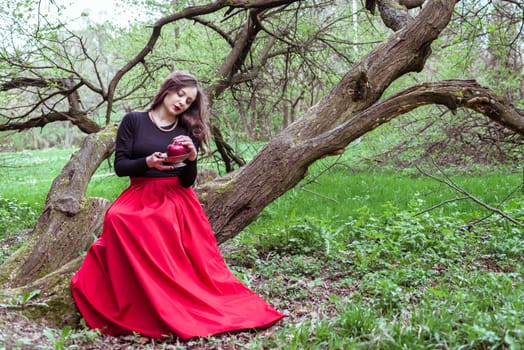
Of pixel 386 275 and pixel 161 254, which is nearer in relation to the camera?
pixel 161 254

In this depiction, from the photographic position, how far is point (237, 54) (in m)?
7.46

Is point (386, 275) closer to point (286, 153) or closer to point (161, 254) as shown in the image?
point (286, 153)

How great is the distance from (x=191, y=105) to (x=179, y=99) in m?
→ 0.16

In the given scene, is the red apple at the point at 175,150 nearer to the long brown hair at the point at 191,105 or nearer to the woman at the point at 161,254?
the woman at the point at 161,254

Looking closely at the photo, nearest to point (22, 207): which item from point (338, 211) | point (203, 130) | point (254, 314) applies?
point (338, 211)

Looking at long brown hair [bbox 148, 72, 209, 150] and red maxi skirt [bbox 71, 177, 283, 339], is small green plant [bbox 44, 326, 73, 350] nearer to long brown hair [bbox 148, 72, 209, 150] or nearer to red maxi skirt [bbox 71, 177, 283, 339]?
red maxi skirt [bbox 71, 177, 283, 339]

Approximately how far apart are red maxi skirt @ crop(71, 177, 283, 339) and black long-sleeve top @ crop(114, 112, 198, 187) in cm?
16

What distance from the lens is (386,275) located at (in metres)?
4.35

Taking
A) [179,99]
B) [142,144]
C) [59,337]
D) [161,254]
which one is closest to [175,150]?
[142,144]

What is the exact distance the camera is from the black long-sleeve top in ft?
12.3

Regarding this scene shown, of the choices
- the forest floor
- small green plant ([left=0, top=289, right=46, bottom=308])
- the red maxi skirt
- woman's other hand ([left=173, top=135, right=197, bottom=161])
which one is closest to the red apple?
woman's other hand ([left=173, top=135, right=197, bottom=161])

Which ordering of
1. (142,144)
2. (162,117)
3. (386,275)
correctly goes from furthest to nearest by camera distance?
(386,275)
(162,117)
(142,144)

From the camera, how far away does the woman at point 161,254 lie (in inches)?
133

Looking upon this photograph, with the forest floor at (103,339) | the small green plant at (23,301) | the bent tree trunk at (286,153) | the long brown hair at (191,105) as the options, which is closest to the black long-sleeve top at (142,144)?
the long brown hair at (191,105)
